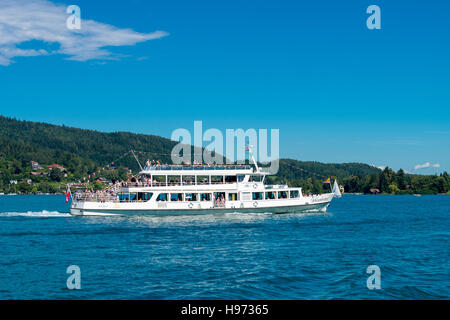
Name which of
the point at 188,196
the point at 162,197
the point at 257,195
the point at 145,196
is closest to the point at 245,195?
the point at 257,195

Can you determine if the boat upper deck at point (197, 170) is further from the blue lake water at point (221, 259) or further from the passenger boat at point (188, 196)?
the blue lake water at point (221, 259)

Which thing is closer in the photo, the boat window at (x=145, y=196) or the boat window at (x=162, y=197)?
the boat window at (x=145, y=196)

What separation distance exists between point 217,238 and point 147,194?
68.8 feet

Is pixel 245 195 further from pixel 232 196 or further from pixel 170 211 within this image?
pixel 170 211

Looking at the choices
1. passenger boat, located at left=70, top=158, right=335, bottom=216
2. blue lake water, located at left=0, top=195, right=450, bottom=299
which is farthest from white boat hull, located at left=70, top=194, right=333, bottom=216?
blue lake water, located at left=0, top=195, right=450, bottom=299

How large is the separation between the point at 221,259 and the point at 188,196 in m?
29.3

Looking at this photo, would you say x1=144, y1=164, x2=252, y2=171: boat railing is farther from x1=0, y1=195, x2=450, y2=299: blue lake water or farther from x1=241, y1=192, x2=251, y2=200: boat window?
x1=0, y1=195, x2=450, y2=299: blue lake water

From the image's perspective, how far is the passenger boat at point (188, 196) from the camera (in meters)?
56.8

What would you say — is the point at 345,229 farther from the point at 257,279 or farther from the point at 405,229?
the point at 257,279

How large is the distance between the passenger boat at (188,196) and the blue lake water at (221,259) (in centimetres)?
562

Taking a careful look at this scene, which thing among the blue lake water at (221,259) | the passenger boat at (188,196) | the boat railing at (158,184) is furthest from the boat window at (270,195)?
the blue lake water at (221,259)

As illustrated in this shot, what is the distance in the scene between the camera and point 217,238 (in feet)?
128

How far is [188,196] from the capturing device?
5906cm

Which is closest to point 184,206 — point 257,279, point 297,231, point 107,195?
point 107,195
